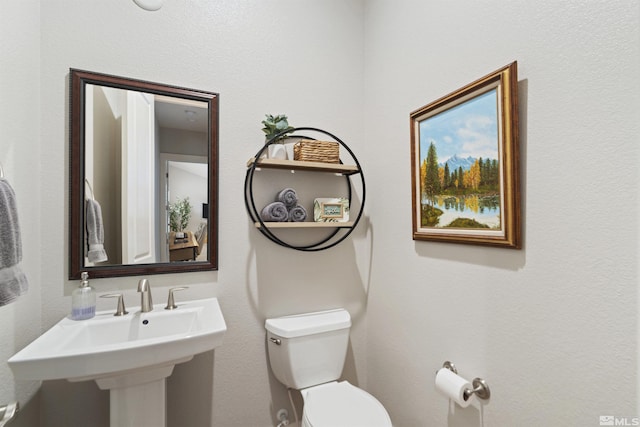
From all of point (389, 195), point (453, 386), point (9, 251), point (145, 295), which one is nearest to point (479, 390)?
point (453, 386)

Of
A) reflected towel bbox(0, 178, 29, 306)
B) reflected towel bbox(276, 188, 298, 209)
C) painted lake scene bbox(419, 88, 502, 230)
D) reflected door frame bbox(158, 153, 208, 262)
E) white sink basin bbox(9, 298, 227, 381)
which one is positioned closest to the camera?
reflected towel bbox(0, 178, 29, 306)

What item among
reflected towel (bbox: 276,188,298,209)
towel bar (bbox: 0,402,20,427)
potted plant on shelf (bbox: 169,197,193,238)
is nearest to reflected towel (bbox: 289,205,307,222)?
reflected towel (bbox: 276,188,298,209)

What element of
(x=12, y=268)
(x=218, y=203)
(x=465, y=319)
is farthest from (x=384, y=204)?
(x=12, y=268)

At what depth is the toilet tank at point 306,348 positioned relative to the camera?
57.4 inches

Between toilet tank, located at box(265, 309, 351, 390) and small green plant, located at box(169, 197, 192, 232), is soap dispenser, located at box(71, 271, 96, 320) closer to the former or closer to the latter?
small green plant, located at box(169, 197, 192, 232)

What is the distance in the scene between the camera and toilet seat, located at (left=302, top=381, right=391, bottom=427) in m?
1.20

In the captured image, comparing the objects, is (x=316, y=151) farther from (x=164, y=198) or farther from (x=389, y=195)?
(x=164, y=198)

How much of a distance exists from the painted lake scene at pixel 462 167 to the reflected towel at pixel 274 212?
0.67m

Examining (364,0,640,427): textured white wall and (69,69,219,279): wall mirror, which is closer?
(364,0,640,427): textured white wall

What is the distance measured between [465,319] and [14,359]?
4.85 ft

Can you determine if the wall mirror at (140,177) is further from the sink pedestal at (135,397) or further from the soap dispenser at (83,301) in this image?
the sink pedestal at (135,397)

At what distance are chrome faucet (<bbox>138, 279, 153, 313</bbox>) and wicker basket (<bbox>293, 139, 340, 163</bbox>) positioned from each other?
0.90m

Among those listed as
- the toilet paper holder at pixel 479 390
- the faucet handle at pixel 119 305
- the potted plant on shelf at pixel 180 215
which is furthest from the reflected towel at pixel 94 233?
the toilet paper holder at pixel 479 390

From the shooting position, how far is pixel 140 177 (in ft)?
4.63
